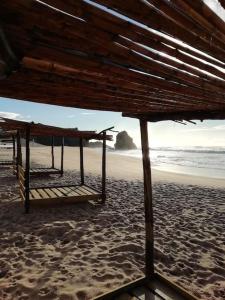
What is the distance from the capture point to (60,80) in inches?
84.4

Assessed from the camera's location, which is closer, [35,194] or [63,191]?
[35,194]

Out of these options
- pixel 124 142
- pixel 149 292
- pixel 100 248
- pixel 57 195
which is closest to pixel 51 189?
pixel 57 195

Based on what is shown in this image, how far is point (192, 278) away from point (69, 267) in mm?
2274

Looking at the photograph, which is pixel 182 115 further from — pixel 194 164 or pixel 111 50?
pixel 194 164

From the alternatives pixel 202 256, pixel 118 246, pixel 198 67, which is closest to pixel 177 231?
pixel 202 256

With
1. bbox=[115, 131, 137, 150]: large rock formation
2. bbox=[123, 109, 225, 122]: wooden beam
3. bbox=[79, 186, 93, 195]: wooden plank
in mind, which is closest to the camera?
bbox=[123, 109, 225, 122]: wooden beam

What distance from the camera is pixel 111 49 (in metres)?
1.55

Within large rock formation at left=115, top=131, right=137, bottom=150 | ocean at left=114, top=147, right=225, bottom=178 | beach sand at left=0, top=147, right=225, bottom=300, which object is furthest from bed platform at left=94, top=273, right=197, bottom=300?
large rock formation at left=115, top=131, right=137, bottom=150

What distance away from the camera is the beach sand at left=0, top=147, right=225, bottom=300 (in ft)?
14.9

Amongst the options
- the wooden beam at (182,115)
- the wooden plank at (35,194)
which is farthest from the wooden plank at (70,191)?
the wooden beam at (182,115)

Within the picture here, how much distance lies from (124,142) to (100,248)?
98.8m

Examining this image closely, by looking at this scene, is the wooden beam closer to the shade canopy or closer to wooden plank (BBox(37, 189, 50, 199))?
the shade canopy

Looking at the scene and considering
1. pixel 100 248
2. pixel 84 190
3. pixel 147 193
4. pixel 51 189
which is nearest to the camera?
pixel 147 193

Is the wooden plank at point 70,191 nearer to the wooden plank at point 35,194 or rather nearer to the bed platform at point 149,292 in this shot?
the wooden plank at point 35,194
